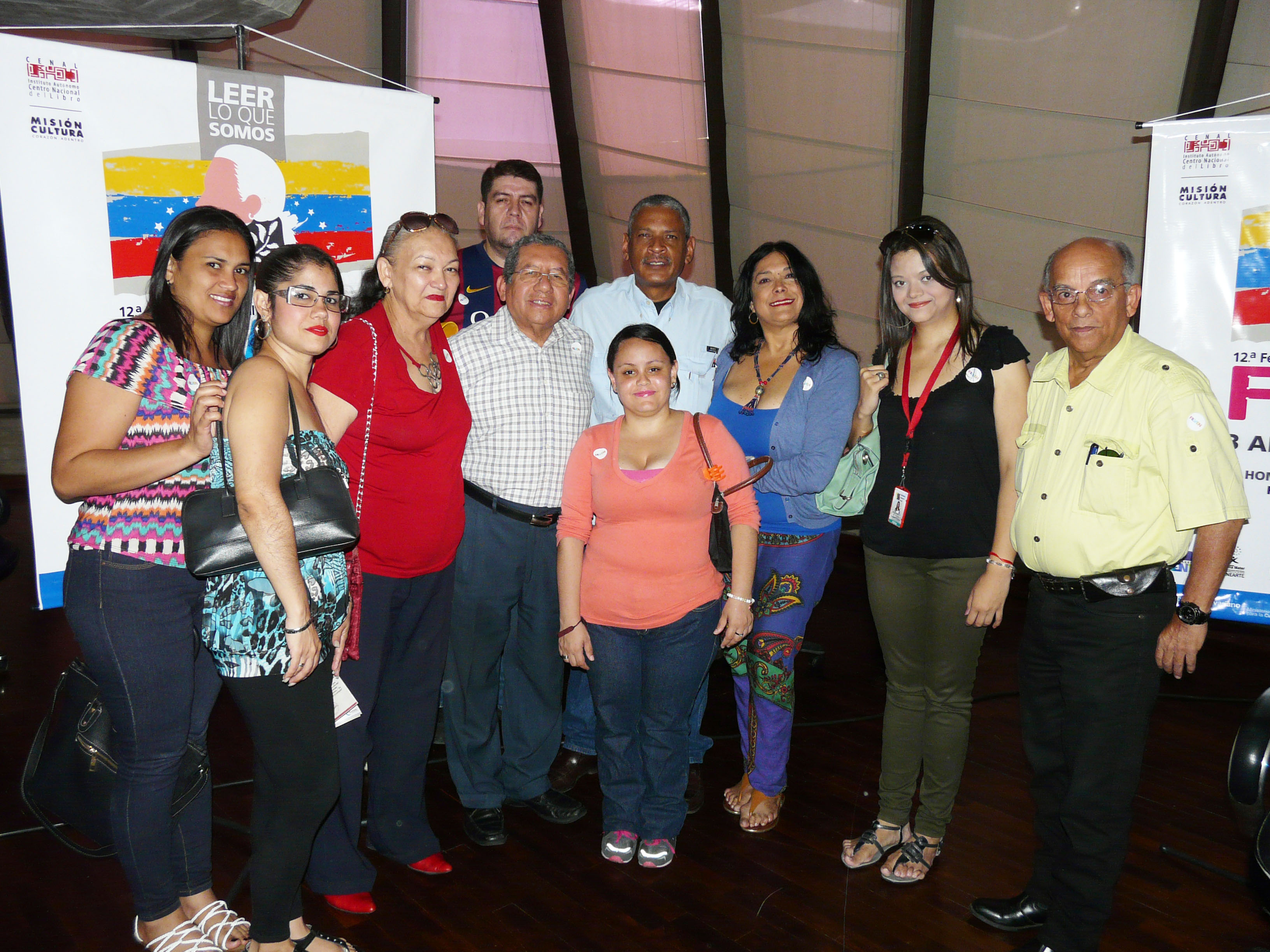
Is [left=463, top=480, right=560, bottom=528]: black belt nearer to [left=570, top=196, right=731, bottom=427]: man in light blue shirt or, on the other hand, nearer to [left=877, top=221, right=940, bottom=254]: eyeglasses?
[left=570, top=196, right=731, bottom=427]: man in light blue shirt

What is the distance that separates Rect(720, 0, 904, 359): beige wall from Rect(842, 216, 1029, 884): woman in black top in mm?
4415

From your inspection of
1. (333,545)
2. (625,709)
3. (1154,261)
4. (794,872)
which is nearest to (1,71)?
(333,545)

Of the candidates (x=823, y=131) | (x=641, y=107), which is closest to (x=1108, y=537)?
(x=823, y=131)

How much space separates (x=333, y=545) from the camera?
1.96 m

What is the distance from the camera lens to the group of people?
6.73 feet

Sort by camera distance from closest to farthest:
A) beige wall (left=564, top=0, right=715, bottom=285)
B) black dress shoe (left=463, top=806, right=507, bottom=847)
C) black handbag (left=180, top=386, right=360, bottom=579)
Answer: black handbag (left=180, top=386, right=360, bottom=579)
black dress shoe (left=463, top=806, right=507, bottom=847)
beige wall (left=564, top=0, right=715, bottom=285)

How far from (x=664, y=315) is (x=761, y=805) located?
1.70 m

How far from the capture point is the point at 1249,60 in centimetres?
512

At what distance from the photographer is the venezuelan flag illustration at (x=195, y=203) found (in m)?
3.20

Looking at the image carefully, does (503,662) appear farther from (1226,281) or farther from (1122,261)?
(1226,281)

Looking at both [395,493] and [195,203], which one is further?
[195,203]

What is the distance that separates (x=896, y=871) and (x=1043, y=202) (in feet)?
16.0

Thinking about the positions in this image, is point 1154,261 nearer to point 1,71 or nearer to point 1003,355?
point 1003,355

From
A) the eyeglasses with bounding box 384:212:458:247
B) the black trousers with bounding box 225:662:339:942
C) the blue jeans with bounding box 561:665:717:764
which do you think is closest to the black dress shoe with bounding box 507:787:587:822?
the blue jeans with bounding box 561:665:717:764
